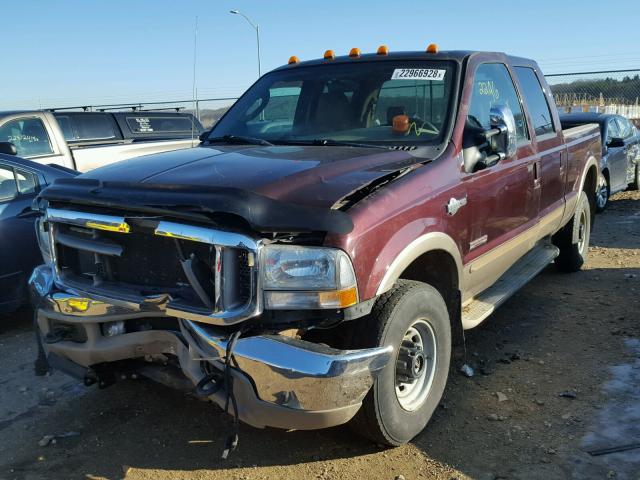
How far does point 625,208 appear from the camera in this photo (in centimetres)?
1080

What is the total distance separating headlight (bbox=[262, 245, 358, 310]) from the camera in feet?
8.66

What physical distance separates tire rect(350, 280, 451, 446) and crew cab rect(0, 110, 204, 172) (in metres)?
5.12

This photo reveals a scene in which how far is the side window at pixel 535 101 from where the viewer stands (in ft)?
16.7

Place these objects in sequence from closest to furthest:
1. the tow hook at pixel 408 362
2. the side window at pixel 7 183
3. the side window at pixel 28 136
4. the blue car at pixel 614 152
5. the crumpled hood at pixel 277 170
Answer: the crumpled hood at pixel 277 170, the tow hook at pixel 408 362, the side window at pixel 7 183, the side window at pixel 28 136, the blue car at pixel 614 152

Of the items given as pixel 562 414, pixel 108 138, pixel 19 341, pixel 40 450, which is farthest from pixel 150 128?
pixel 562 414

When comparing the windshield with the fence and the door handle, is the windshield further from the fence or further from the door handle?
the fence

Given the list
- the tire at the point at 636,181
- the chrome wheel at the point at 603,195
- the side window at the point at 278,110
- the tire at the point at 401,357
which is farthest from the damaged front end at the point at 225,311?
the tire at the point at 636,181

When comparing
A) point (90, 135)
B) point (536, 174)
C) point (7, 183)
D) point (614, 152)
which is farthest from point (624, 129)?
point (7, 183)

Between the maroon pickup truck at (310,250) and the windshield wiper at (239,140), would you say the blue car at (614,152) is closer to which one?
the maroon pickup truck at (310,250)

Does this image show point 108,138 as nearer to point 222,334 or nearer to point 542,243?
point 542,243

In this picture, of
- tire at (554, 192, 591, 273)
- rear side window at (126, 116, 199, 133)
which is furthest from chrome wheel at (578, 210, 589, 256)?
rear side window at (126, 116, 199, 133)

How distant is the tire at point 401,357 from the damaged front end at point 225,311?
0.13 m

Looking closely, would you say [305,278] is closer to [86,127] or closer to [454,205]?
[454,205]

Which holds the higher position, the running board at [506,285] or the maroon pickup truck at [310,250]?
the maroon pickup truck at [310,250]
